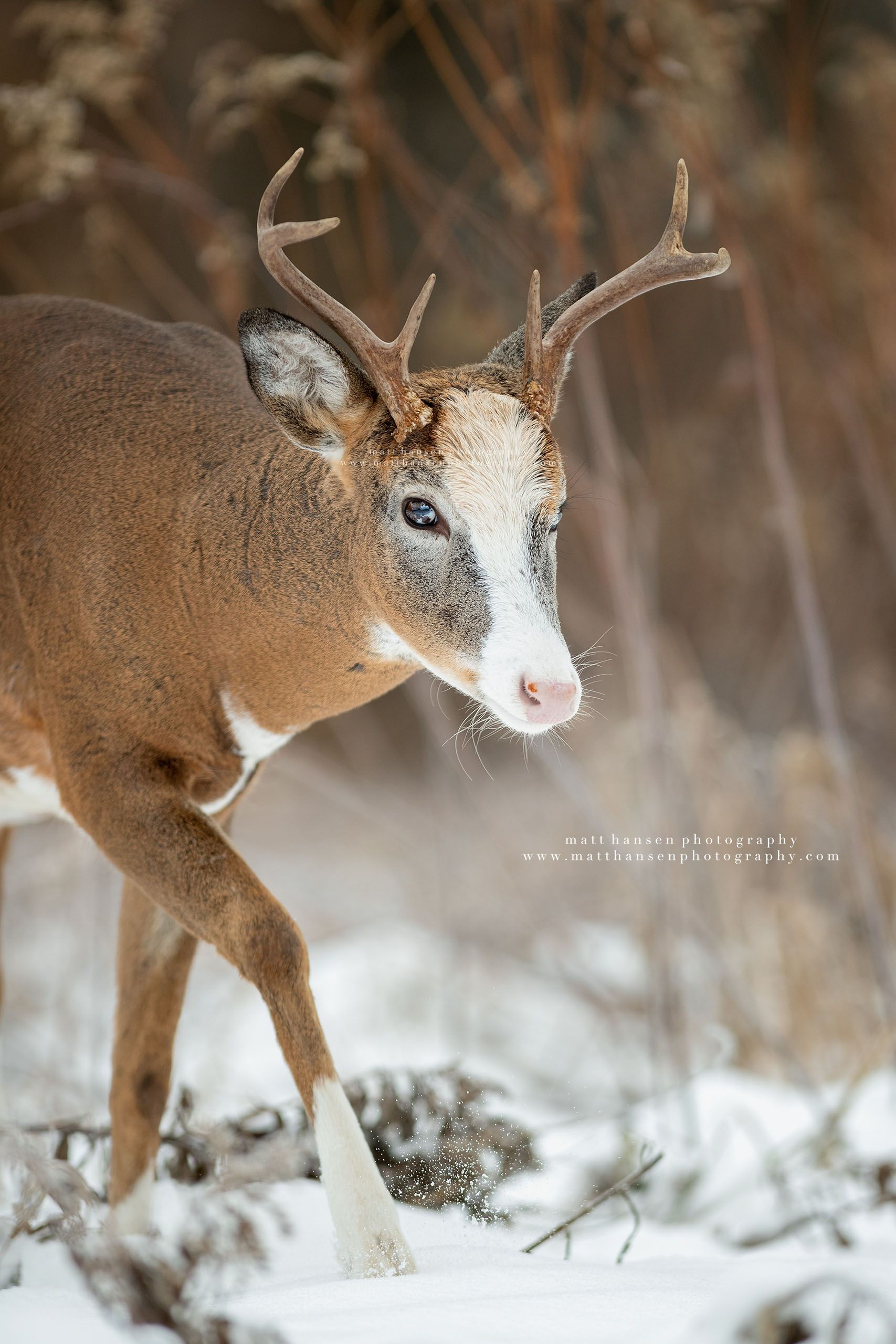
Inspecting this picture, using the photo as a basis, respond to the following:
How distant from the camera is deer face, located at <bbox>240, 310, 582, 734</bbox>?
2.03 meters

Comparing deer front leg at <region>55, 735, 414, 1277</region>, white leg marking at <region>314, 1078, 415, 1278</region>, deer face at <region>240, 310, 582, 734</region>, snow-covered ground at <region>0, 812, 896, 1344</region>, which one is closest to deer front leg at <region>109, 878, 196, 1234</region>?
snow-covered ground at <region>0, 812, 896, 1344</region>

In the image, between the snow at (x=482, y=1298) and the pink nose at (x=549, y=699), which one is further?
the pink nose at (x=549, y=699)

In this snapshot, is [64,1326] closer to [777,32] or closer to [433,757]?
[433,757]

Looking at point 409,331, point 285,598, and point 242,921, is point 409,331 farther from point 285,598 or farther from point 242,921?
point 242,921

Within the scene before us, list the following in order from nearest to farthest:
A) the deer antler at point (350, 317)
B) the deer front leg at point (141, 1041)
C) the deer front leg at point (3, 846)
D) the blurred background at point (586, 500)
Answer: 1. the deer antler at point (350, 317)
2. the deer front leg at point (141, 1041)
3. the deer front leg at point (3, 846)
4. the blurred background at point (586, 500)

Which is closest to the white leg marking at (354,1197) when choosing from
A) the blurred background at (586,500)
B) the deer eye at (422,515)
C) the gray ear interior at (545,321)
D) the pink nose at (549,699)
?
the pink nose at (549,699)

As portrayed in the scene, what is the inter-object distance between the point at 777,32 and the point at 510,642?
763 centimetres

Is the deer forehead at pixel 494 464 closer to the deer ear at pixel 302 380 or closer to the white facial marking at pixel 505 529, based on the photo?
the white facial marking at pixel 505 529

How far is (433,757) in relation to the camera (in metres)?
4.97

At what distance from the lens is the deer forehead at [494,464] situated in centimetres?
209

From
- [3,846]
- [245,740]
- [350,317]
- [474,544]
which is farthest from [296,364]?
[3,846]

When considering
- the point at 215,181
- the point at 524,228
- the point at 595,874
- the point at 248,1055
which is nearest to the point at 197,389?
the point at 524,228

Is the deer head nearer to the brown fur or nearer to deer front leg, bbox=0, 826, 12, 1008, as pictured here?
the brown fur

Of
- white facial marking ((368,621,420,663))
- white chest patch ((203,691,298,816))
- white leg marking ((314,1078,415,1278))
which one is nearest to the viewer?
white leg marking ((314,1078,415,1278))
